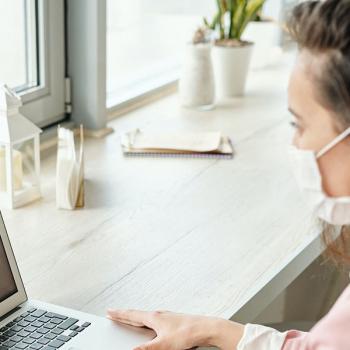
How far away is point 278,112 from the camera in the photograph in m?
2.61

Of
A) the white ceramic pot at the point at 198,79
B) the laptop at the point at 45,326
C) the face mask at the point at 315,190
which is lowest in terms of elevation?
the laptop at the point at 45,326

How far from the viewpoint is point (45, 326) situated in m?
1.33

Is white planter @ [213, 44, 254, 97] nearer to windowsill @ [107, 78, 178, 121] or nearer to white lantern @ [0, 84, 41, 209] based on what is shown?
windowsill @ [107, 78, 178, 121]

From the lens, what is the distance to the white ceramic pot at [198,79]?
251 centimetres

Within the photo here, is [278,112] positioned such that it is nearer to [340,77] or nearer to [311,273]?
[311,273]

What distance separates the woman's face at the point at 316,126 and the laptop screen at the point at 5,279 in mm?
487

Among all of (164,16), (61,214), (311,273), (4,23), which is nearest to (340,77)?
(61,214)

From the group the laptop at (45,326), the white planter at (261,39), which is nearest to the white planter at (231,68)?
the white planter at (261,39)

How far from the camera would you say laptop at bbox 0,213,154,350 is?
4.25ft

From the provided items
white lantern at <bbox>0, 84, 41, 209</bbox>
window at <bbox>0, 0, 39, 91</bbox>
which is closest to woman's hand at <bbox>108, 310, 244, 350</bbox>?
white lantern at <bbox>0, 84, 41, 209</bbox>

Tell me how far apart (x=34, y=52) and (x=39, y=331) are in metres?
1.02

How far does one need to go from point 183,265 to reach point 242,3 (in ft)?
4.29

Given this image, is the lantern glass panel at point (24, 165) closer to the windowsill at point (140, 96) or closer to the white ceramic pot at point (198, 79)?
the windowsill at point (140, 96)

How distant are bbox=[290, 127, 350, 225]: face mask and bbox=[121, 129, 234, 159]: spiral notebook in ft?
2.96
